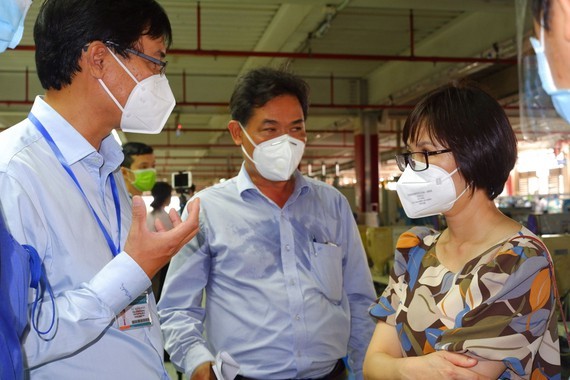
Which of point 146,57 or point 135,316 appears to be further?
point 146,57

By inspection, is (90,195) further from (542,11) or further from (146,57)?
(542,11)

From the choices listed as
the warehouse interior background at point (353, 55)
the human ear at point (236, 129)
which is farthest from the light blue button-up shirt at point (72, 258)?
the warehouse interior background at point (353, 55)

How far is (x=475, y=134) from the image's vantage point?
5.15 ft

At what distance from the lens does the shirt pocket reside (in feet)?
6.95

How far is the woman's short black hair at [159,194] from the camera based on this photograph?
5.02 m

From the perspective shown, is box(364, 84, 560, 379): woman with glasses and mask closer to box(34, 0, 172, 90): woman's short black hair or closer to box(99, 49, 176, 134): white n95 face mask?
box(99, 49, 176, 134): white n95 face mask

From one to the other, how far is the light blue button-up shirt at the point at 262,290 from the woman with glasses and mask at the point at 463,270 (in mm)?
391

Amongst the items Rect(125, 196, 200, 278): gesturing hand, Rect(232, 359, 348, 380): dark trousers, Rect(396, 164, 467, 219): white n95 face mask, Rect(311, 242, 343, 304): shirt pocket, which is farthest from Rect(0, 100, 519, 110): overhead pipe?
Rect(125, 196, 200, 278): gesturing hand

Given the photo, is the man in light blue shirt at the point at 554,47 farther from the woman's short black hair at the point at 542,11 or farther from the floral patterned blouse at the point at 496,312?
the floral patterned blouse at the point at 496,312

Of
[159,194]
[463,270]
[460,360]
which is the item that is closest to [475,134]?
[463,270]

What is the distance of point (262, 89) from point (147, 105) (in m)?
0.70

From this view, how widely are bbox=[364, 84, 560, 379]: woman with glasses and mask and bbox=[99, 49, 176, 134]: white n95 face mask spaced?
72 centimetres

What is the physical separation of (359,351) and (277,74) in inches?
43.8

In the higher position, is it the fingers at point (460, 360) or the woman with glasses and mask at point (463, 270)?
the woman with glasses and mask at point (463, 270)
